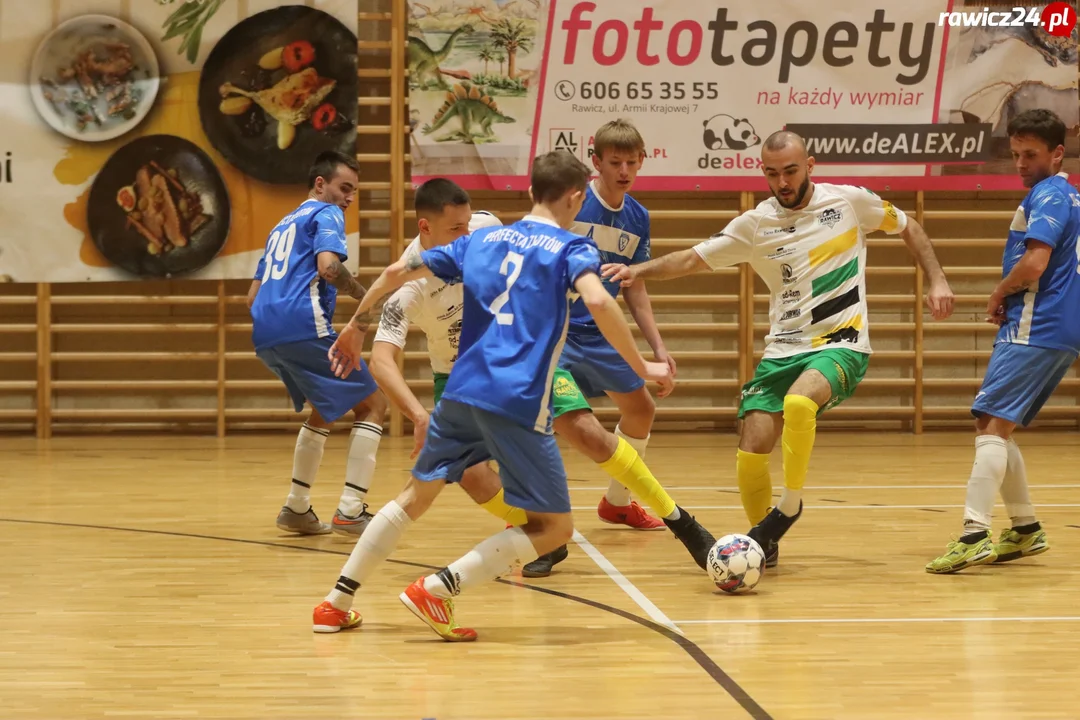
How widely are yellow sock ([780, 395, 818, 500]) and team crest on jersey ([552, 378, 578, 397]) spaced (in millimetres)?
876

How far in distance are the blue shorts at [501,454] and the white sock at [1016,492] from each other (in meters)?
2.07

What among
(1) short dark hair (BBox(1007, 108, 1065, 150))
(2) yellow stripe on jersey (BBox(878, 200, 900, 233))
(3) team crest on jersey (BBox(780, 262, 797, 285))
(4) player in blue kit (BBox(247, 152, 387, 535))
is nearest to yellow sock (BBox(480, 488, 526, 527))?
(4) player in blue kit (BBox(247, 152, 387, 535))

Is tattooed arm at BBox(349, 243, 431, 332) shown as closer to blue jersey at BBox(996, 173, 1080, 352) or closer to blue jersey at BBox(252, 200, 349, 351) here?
blue jersey at BBox(252, 200, 349, 351)

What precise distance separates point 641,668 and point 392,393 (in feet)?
4.70

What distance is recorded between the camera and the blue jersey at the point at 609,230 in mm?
5137

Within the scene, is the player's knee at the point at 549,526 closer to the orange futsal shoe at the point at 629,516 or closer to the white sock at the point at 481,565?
the white sock at the point at 481,565

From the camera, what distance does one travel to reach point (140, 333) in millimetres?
9547

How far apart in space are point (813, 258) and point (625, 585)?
1.38 m

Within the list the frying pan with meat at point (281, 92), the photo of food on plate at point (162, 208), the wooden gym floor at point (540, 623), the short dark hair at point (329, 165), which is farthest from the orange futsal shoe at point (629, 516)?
the photo of food on plate at point (162, 208)

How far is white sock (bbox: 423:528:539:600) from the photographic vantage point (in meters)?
3.37

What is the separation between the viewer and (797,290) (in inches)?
177

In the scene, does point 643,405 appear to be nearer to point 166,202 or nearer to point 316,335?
point 316,335

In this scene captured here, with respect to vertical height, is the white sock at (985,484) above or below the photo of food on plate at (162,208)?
below
